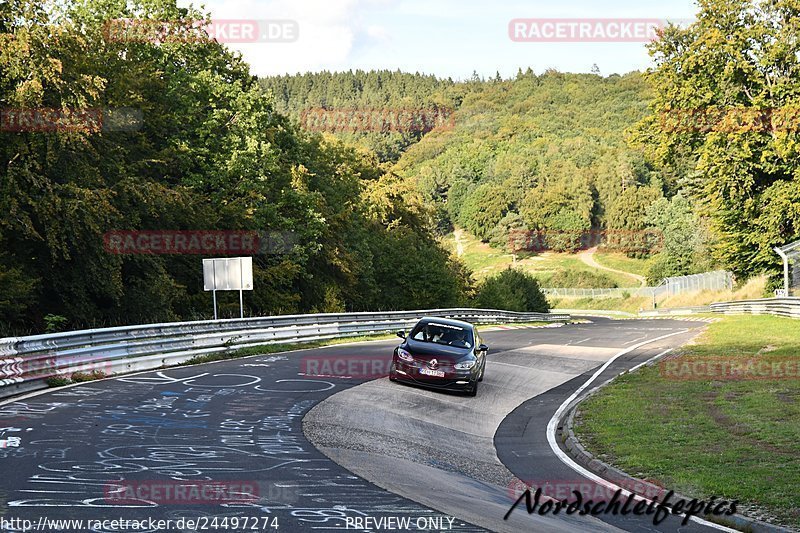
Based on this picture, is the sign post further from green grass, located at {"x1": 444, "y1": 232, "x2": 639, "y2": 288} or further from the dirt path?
the dirt path

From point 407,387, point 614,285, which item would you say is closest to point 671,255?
point 614,285

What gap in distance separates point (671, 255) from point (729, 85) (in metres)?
72.3

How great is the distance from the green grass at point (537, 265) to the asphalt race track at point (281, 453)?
10545 cm

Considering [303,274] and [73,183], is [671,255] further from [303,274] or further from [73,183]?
[73,183]

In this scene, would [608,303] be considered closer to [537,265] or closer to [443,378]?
[537,265]

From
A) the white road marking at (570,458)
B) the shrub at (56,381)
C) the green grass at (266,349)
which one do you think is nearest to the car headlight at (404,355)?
the white road marking at (570,458)

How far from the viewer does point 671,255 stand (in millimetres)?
117875

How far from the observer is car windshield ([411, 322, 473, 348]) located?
2033 centimetres

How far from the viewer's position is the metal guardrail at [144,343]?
16531mm

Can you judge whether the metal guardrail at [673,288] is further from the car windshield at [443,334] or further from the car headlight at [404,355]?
the car headlight at [404,355]

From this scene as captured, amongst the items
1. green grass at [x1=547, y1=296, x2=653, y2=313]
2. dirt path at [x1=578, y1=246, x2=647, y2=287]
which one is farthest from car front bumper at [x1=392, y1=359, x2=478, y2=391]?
dirt path at [x1=578, y1=246, x2=647, y2=287]

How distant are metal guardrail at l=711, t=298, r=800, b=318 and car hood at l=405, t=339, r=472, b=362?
2634 cm

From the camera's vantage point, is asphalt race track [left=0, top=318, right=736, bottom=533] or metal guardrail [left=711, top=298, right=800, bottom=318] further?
metal guardrail [left=711, top=298, right=800, bottom=318]

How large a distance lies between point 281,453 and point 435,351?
27.6 ft
